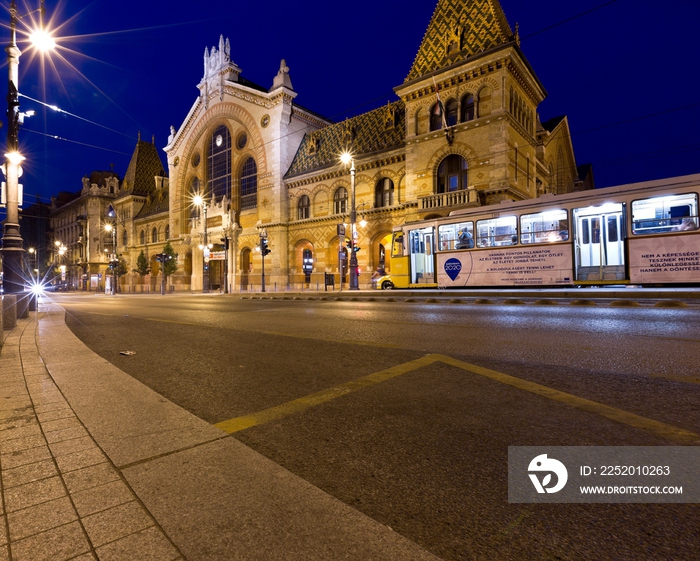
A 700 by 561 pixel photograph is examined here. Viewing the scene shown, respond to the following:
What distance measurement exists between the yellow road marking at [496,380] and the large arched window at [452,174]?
2026 cm

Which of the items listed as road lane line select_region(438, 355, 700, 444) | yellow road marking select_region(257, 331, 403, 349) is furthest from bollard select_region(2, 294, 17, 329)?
road lane line select_region(438, 355, 700, 444)

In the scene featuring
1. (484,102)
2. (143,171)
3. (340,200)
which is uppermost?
(143,171)

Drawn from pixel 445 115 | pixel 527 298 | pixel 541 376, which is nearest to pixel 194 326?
pixel 541 376

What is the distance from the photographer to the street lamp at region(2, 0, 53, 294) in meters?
8.89

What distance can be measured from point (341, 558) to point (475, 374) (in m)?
2.90

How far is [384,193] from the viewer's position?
27672mm

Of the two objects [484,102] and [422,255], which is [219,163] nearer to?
[484,102]

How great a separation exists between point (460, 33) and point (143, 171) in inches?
1912

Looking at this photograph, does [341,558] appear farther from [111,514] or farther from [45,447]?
[45,447]

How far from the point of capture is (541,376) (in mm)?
3826

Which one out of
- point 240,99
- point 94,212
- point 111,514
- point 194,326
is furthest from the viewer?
point 94,212

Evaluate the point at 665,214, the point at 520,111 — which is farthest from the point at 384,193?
the point at 665,214

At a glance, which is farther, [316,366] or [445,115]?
[445,115]

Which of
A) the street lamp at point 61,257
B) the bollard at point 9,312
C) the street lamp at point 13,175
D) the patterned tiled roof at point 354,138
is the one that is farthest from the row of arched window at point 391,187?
the street lamp at point 61,257
